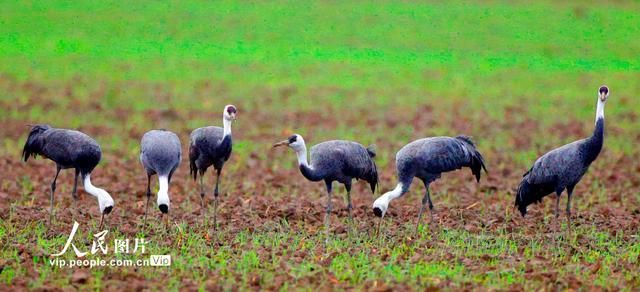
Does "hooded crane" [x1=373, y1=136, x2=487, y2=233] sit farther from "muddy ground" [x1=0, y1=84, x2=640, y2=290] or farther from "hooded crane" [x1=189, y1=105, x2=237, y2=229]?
"hooded crane" [x1=189, y1=105, x2=237, y2=229]

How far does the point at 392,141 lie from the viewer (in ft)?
59.7

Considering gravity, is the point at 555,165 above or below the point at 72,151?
below

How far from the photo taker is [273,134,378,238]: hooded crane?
11047mm

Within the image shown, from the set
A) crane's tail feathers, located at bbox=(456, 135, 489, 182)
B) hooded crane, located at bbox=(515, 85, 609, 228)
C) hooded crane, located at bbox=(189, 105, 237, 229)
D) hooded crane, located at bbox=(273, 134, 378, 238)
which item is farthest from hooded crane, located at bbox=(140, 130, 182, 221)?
hooded crane, located at bbox=(515, 85, 609, 228)

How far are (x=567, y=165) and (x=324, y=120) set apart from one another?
973cm

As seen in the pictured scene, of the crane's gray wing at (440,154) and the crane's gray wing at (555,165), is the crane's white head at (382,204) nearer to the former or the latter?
the crane's gray wing at (440,154)

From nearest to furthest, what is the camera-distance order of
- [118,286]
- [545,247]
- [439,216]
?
[118,286]
[545,247]
[439,216]

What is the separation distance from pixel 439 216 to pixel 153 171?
11.6 ft

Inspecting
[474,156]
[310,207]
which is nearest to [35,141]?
[310,207]

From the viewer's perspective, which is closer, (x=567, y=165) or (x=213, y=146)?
(x=567, y=165)

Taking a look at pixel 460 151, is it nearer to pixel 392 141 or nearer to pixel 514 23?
pixel 392 141

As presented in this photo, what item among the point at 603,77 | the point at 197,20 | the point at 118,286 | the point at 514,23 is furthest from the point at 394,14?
the point at 118,286

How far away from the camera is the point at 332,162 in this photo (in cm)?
1123

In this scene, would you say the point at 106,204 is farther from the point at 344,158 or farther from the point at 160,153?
the point at 344,158
